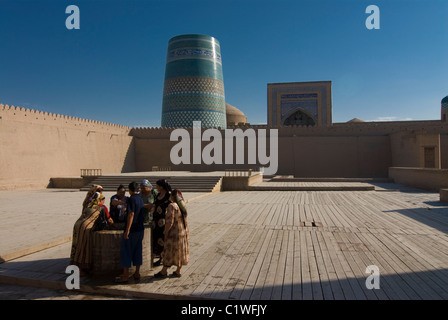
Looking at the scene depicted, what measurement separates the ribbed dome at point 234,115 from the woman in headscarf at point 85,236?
2906 cm

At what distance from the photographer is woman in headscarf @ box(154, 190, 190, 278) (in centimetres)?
351

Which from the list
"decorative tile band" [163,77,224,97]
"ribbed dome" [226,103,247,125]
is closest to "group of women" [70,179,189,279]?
"decorative tile band" [163,77,224,97]

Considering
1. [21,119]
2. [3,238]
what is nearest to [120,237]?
[3,238]

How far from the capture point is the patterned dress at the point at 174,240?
3.51m

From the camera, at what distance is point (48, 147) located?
15531mm

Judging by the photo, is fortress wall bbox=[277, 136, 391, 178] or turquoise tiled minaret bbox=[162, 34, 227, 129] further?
turquoise tiled minaret bbox=[162, 34, 227, 129]

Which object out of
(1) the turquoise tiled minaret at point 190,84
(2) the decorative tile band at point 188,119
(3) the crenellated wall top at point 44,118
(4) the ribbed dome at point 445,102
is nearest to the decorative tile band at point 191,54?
(1) the turquoise tiled minaret at point 190,84

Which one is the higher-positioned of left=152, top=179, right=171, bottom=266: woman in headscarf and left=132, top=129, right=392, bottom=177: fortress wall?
left=132, top=129, right=392, bottom=177: fortress wall

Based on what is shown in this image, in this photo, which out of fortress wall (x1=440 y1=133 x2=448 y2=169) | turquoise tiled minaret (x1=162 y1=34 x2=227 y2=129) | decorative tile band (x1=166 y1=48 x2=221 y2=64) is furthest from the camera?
decorative tile band (x1=166 y1=48 x2=221 y2=64)

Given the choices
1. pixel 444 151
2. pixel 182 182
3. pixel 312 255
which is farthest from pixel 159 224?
pixel 444 151

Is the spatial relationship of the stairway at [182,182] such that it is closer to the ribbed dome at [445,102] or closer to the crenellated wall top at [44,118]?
the crenellated wall top at [44,118]

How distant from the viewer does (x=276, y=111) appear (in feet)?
89.8

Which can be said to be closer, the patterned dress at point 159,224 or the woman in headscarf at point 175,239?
the woman in headscarf at point 175,239

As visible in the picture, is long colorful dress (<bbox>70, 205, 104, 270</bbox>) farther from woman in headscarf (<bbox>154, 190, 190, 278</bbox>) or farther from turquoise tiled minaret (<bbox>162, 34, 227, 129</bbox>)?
turquoise tiled minaret (<bbox>162, 34, 227, 129</bbox>)
